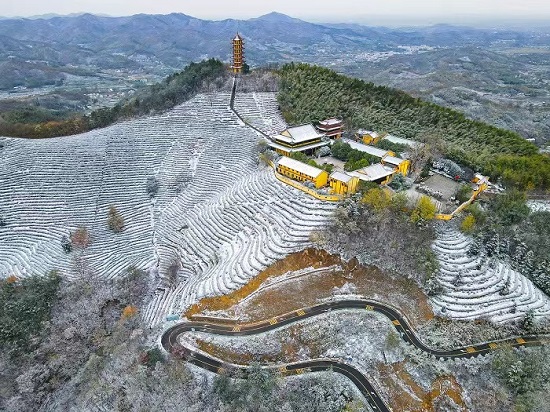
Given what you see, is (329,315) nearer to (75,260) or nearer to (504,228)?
(504,228)

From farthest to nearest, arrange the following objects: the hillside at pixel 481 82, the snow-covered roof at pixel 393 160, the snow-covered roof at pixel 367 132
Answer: the hillside at pixel 481 82 < the snow-covered roof at pixel 367 132 < the snow-covered roof at pixel 393 160

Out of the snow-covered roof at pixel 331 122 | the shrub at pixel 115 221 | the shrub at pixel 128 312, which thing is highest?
the snow-covered roof at pixel 331 122

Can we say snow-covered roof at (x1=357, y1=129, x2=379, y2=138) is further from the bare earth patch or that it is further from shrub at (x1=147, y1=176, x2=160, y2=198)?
shrub at (x1=147, y1=176, x2=160, y2=198)

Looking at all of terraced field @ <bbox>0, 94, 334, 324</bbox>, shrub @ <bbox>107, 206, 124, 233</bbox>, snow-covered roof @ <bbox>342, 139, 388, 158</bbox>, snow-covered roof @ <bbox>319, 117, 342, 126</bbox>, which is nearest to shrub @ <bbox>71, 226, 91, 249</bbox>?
terraced field @ <bbox>0, 94, 334, 324</bbox>

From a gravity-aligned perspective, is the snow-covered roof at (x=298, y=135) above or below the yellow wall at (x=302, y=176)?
above

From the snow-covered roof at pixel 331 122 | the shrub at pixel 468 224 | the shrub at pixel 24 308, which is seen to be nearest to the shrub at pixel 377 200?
the shrub at pixel 468 224

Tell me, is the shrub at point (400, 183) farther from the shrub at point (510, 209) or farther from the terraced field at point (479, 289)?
the shrub at point (510, 209)

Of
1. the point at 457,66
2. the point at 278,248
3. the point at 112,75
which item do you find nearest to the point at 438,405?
the point at 278,248
